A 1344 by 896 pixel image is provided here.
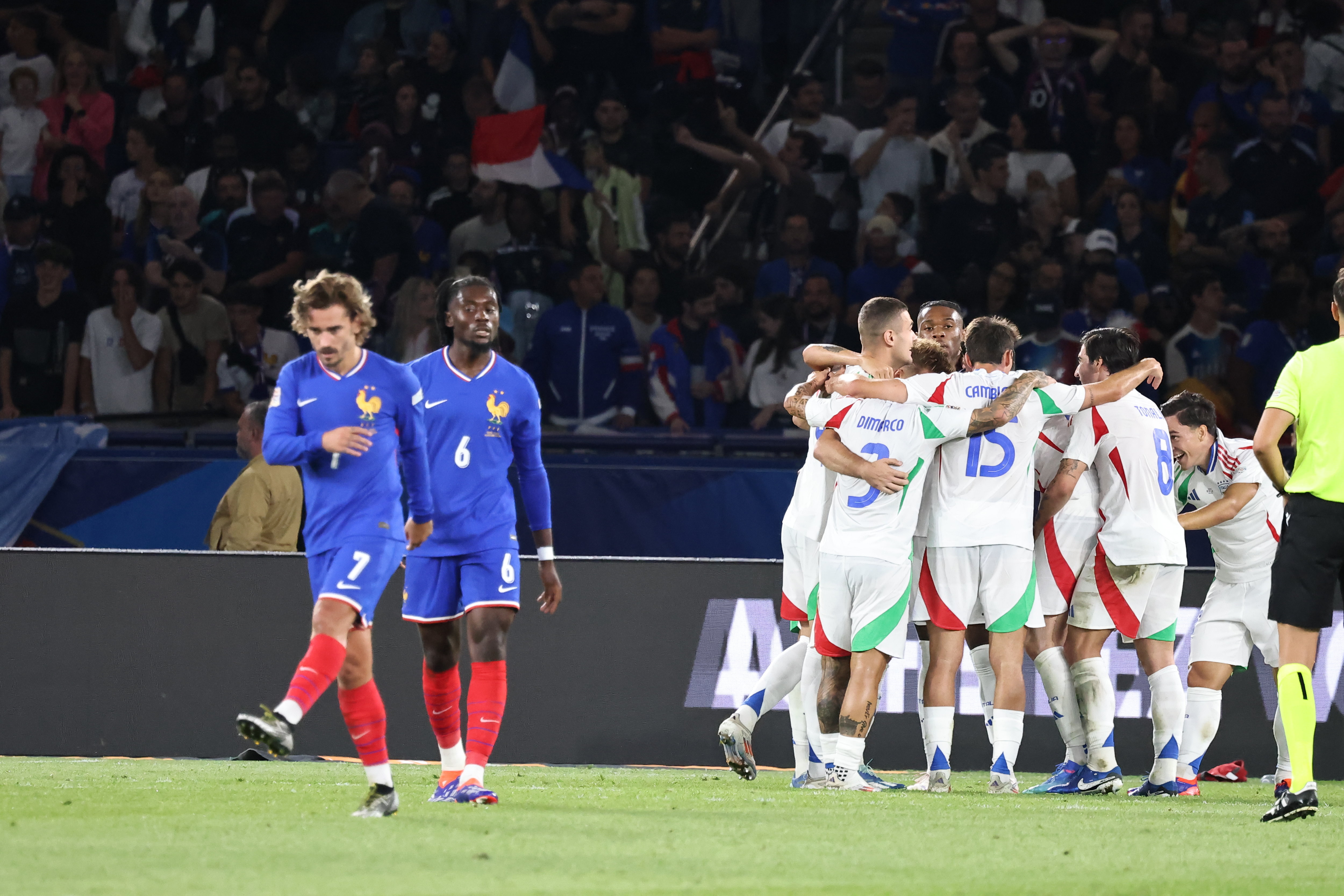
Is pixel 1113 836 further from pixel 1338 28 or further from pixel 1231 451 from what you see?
pixel 1338 28

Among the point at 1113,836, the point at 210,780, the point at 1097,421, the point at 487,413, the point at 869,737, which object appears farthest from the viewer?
the point at 869,737

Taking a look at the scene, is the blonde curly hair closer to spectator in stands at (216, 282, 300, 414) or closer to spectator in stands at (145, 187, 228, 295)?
spectator in stands at (216, 282, 300, 414)

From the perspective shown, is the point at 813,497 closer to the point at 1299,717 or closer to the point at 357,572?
the point at 1299,717

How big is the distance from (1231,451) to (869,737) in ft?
9.61

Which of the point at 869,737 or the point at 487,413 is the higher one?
the point at 487,413

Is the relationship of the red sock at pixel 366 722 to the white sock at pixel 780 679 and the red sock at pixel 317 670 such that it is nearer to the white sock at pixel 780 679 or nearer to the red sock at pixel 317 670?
the red sock at pixel 317 670

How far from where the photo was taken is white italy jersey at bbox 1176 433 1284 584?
28.7 feet

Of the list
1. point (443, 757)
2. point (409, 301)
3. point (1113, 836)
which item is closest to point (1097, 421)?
point (1113, 836)

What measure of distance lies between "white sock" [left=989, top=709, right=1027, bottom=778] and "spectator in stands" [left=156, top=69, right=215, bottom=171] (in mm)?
10666

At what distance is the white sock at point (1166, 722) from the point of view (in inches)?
328

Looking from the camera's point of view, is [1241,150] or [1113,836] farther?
[1241,150]

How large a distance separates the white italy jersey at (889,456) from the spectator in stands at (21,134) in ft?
34.7

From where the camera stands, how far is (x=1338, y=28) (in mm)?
16094

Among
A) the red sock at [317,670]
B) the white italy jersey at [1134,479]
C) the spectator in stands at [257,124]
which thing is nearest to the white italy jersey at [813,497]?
the white italy jersey at [1134,479]
